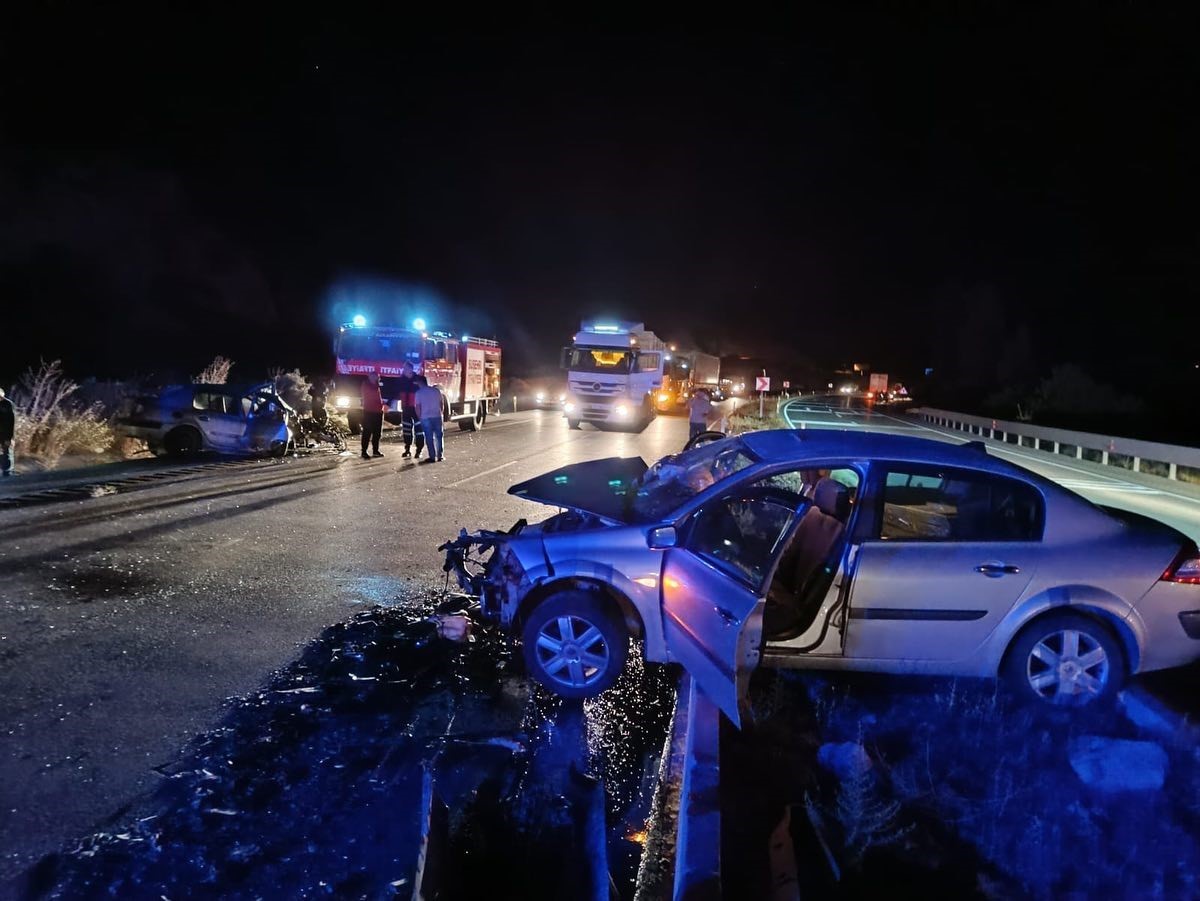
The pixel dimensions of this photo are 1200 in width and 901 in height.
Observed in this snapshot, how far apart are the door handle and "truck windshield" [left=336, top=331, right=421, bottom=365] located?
1903 centimetres

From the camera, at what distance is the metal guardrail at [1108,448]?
66.5 feet

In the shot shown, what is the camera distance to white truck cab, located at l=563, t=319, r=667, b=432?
1061 inches

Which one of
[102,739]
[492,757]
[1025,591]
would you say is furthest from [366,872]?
[1025,591]

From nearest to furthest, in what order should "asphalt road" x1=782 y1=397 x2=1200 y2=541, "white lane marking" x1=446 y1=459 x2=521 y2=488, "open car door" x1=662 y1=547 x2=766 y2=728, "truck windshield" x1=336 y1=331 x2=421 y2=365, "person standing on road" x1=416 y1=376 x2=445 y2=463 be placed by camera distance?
"open car door" x1=662 y1=547 x2=766 y2=728 → "asphalt road" x1=782 y1=397 x2=1200 y2=541 → "white lane marking" x1=446 y1=459 x2=521 y2=488 → "person standing on road" x1=416 y1=376 x2=445 y2=463 → "truck windshield" x1=336 y1=331 x2=421 y2=365

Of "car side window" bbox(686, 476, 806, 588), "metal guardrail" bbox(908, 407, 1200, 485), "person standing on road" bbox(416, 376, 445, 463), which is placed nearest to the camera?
"car side window" bbox(686, 476, 806, 588)

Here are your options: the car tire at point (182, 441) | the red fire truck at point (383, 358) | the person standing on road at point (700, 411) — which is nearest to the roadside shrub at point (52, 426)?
the car tire at point (182, 441)

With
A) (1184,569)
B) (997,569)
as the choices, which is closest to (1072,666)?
(997,569)

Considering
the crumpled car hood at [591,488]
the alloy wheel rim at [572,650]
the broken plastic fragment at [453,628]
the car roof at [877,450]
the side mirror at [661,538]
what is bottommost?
the broken plastic fragment at [453,628]

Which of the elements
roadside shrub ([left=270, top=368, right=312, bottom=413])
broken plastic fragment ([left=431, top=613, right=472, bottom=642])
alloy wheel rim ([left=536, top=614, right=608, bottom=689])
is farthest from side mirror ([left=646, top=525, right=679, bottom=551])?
roadside shrub ([left=270, top=368, right=312, bottom=413])

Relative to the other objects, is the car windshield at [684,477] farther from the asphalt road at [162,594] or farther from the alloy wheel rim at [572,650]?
the asphalt road at [162,594]

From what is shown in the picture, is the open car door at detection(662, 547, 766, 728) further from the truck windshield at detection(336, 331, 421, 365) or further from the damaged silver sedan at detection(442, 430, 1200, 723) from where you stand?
the truck windshield at detection(336, 331, 421, 365)

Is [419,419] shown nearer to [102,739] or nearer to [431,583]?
[431,583]

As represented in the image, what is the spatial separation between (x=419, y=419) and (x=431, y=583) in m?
9.27

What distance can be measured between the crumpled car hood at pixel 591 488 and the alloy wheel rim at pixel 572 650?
0.68 metres
